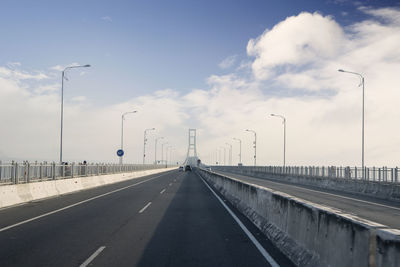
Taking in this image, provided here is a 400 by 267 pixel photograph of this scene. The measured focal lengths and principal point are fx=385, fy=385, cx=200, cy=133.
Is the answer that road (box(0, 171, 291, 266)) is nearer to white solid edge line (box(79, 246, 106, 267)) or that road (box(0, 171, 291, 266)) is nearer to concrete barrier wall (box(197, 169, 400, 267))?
white solid edge line (box(79, 246, 106, 267))

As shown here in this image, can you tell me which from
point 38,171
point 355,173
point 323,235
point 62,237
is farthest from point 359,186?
point 323,235

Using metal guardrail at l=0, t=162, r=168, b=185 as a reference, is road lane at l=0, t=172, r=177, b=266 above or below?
below

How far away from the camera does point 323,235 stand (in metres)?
5.95

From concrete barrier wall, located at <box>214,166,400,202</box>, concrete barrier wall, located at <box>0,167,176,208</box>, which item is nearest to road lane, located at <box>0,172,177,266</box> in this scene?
concrete barrier wall, located at <box>0,167,176,208</box>

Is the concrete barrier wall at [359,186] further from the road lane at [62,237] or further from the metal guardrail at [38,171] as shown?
the metal guardrail at [38,171]

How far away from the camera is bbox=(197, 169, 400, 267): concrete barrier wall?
14.0ft

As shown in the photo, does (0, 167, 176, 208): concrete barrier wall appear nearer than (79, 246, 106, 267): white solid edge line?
No

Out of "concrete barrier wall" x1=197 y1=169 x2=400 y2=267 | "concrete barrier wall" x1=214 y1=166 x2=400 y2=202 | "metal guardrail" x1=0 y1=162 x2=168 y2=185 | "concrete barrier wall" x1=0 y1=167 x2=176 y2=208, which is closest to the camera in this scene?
"concrete barrier wall" x1=197 y1=169 x2=400 y2=267

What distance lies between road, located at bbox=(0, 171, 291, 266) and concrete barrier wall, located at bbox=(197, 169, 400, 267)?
0.39 m

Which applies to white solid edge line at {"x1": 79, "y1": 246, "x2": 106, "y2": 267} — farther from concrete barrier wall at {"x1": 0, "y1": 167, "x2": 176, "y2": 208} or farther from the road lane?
concrete barrier wall at {"x1": 0, "y1": 167, "x2": 176, "y2": 208}

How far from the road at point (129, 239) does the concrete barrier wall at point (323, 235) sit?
39 centimetres

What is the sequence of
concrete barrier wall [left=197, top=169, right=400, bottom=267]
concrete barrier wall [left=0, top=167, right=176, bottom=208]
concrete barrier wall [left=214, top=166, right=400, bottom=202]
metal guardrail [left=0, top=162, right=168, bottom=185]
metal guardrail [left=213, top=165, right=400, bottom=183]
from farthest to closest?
metal guardrail [left=213, top=165, right=400, bottom=183] < concrete barrier wall [left=214, top=166, right=400, bottom=202] < metal guardrail [left=0, top=162, right=168, bottom=185] < concrete barrier wall [left=0, top=167, right=176, bottom=208] < concrete barrier wall [left=197, top=169, right=400, bottom=267]

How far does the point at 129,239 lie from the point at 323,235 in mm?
4990

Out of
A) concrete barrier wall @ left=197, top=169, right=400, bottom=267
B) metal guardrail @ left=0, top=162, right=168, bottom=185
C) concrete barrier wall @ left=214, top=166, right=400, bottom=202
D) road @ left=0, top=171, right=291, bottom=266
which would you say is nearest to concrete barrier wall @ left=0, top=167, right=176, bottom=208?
metal guardrail @ left=0, top=162, right=168, bottom=185
